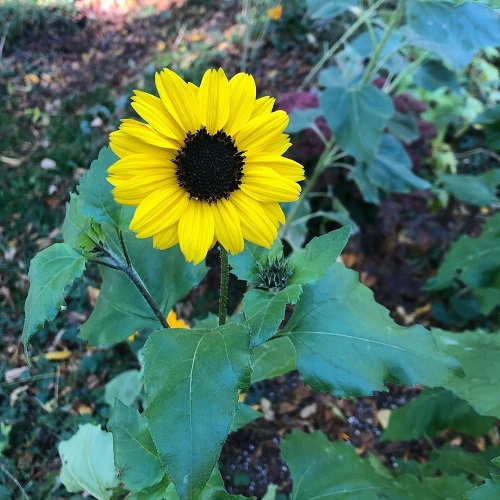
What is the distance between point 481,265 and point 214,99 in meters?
1.51

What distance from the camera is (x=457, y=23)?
1567 millimetres

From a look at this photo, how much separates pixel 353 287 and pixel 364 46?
187 centimetres

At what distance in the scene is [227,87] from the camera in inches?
34.8

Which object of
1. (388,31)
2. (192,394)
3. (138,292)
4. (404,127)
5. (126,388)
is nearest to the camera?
(192,394)

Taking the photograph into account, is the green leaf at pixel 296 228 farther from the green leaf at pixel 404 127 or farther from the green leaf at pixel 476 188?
the green leaf at pixel 476 188

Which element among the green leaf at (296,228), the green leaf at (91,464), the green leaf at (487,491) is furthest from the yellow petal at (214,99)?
the green leaf at (296,228)

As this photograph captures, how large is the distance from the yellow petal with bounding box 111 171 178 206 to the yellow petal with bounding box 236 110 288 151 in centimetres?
15

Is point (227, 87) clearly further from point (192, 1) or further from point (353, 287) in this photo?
point (192, 1)

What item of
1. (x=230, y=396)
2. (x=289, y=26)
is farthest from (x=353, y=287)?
(x=289, y=26)

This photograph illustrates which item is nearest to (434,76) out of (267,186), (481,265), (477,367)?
(481,265)

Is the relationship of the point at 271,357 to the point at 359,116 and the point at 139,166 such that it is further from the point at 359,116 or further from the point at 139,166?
the point at 359,116

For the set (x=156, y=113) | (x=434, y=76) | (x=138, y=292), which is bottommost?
(x=138, y=292)

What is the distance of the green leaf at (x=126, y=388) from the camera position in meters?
1.98

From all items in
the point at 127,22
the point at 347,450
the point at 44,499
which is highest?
the point at 127,22
